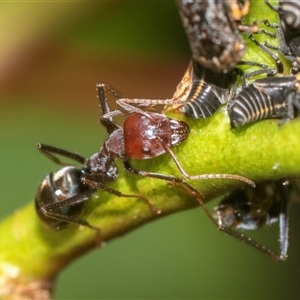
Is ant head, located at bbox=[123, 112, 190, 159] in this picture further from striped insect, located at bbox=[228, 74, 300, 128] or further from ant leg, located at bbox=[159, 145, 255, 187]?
striped insect, located at bbox=[228, 74, 300, 128]

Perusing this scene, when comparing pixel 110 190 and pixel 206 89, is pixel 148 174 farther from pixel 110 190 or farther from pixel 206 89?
pixel 206 89

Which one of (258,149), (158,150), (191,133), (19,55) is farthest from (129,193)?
(19,55)

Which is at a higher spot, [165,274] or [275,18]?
[275,18]

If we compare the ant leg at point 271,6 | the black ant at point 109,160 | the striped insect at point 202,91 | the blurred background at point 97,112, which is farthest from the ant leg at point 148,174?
the blurred background at point 97,112

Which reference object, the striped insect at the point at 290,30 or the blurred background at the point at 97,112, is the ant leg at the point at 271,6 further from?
the blurred background at the point at 97,112

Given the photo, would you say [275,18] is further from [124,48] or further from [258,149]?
[124,48]

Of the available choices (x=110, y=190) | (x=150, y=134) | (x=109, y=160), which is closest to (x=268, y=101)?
(x=150, y=134)
